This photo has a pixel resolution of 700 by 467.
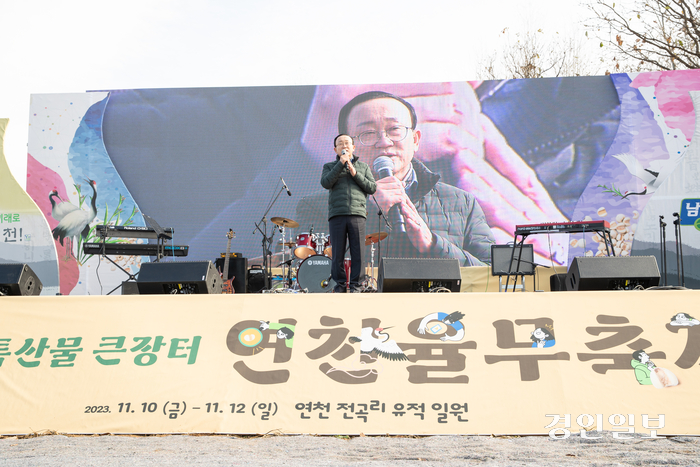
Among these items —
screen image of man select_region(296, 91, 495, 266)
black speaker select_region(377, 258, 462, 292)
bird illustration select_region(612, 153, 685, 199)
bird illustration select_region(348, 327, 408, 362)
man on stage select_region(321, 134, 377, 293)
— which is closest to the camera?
bird illustration select_region(348, 327, 408, 362)

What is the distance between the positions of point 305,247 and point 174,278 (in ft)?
10.2

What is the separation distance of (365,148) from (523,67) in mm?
6924

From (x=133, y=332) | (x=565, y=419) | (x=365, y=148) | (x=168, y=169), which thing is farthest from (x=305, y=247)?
(x=565, y=419)

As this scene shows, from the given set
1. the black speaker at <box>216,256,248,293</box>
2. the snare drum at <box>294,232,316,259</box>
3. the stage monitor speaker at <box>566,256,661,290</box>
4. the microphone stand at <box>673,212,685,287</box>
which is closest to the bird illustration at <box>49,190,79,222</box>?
the black speaker at <box>216,256,248,293</box>

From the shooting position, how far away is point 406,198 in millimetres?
8266

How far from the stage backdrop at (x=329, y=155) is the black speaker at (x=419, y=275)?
4.60m

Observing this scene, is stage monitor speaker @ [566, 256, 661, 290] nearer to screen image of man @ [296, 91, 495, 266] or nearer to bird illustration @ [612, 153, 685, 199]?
screen image of man @ [296, 91, 495, 266]

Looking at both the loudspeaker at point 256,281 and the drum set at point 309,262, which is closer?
the drum set at point 309,262

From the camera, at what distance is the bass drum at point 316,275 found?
5.95 metres

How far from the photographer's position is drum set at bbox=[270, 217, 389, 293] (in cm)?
596

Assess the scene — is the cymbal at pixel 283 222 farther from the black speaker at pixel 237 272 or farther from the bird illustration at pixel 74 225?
the bird illustration at pixel 74 225

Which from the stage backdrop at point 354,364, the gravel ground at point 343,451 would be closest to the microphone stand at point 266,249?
the stage backdrop at point 354,364

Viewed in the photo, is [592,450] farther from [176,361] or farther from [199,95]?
[199,95]

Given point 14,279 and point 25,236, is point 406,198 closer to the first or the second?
point 14,279
